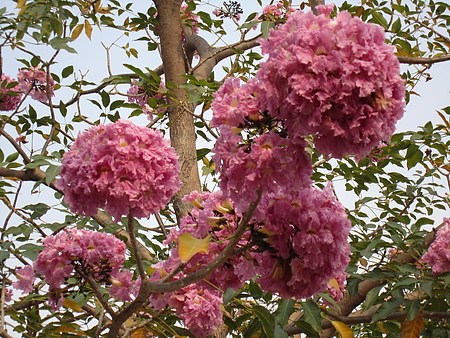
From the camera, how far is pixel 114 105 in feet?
8.71

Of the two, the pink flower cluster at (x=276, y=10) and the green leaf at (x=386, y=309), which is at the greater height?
the pink flower cluster at (x=276, y=10)

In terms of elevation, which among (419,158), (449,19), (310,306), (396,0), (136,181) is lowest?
(310,306)

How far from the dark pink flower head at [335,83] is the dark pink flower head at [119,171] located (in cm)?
42

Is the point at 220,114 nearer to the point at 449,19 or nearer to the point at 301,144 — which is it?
the point at 301,144

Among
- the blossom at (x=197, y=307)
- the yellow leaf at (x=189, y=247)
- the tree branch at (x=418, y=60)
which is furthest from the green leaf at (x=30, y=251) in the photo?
the tree branch at (x=418, y=60)

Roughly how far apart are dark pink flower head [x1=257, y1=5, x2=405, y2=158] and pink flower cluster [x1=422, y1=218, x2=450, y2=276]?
4.22 ft

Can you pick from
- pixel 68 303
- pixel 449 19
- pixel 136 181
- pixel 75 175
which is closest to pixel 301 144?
pixel 136 181

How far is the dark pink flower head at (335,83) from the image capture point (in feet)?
2.75

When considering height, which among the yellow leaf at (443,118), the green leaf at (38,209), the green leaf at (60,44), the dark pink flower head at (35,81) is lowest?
the green leaf at (38,209)

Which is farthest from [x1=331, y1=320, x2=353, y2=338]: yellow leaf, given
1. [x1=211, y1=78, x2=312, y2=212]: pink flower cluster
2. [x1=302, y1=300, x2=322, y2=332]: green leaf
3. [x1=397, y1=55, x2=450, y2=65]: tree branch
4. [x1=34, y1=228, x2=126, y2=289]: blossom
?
[x1=397, y1=55, x2=450, y2=65]: tree branch

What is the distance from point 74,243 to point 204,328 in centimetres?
57

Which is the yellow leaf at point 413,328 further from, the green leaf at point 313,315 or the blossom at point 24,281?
the blossom at point 24,281

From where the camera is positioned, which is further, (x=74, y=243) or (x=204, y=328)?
(x=204, y=328)

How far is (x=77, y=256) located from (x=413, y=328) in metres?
1.22
